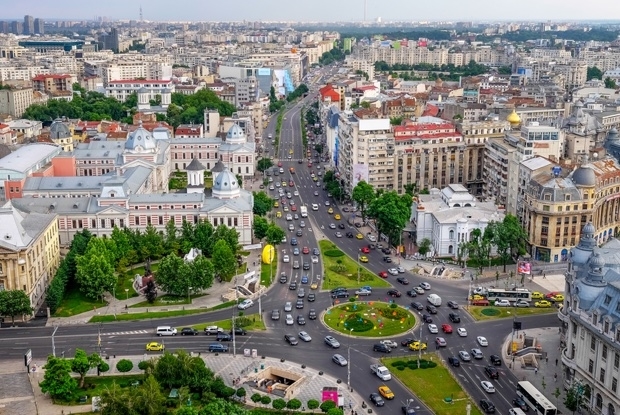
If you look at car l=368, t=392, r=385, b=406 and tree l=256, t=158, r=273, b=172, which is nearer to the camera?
car l=368, t=392, r=385, b=406

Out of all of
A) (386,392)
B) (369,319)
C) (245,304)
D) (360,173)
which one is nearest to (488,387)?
(386,392)

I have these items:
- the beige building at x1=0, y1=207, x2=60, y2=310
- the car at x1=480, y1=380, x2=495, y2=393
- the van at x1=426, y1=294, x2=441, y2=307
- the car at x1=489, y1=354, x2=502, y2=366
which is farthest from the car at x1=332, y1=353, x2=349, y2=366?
the beige building at x1=0, y1=207, x2=60, y2=310

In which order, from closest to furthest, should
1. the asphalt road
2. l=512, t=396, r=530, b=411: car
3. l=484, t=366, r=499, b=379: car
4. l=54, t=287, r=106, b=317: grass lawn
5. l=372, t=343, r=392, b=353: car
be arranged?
l=512, t=396, r=530, b=411: car → the asphalt road → l=484, t=366, r=499, b=379: car → l=372, t=343, r=392, b=353: car → l=54, t=287, r=106, b=317: grass lawn

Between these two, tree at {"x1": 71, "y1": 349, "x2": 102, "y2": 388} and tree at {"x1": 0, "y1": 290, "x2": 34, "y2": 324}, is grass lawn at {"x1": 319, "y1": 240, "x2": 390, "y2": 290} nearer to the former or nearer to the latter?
tree at {"x1": 71, "y1": 349, "x2": 102, "y2": 388}

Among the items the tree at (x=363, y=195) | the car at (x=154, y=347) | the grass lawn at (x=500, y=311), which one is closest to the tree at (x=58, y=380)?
the car at (x=154, y=347)

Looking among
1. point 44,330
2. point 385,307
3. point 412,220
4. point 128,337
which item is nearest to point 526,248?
point 412,220

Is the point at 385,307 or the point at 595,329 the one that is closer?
the point at 595,329

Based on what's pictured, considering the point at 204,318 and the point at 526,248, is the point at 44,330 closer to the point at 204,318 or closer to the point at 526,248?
the point at 204,318
